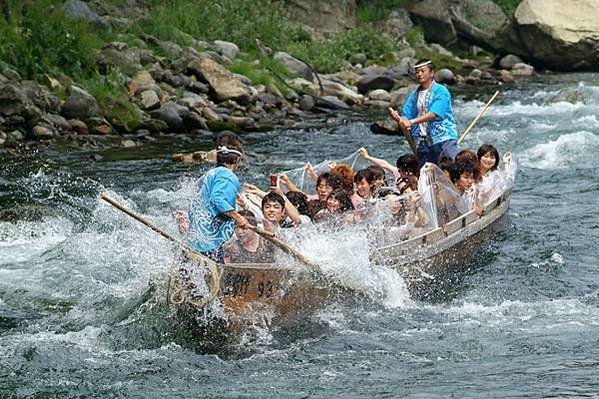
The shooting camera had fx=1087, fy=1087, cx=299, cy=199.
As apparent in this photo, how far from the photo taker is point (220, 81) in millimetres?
22266

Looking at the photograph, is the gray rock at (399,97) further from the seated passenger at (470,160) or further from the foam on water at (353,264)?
the foam on water at (353,264)

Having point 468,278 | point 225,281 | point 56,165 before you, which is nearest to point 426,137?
point 468,278

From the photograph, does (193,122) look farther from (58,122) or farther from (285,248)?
(285,248)

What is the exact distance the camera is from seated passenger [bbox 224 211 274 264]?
900 centimetres

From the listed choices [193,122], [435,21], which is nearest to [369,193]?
[193,122]

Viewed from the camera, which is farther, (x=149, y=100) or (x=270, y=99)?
(x=270, y=99)

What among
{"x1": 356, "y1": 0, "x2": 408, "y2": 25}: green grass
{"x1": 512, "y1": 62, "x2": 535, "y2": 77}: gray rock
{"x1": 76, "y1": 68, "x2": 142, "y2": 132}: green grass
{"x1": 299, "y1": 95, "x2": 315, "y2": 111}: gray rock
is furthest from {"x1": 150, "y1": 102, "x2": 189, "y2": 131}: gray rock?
{"x1": 356, "y1": 0, "x2": 408, "y2": 25}: green grass

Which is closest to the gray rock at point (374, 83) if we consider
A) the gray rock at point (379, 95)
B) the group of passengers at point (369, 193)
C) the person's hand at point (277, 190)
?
the gray rock at point (379, 95)

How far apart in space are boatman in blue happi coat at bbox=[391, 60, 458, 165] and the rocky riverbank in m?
7.64

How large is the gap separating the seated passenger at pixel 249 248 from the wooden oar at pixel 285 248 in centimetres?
16

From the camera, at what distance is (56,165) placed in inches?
653

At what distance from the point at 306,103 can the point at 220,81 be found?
7.11 ft

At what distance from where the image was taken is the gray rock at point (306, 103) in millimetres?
23359

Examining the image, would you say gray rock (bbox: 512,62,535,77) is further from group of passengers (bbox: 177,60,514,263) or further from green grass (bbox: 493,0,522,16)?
group of passengers (bbox: 177,60,514,263)
